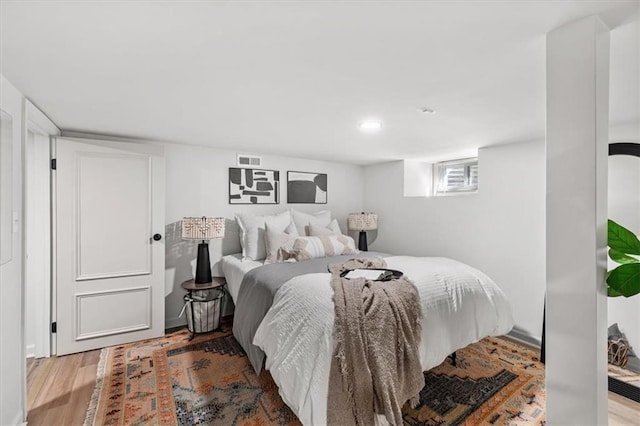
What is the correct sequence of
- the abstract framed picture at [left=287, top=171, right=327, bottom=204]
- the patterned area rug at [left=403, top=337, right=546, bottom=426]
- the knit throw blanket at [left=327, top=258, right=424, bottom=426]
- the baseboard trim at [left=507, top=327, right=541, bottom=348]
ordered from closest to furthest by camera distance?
the knit throw blanket at [left=327, top=258, right=424, bottom=426], the patterned area rug at [left=403, top=337, right=546, bottom=426], the baseboard trim at [left=507, top=327, right=541, bottom=348], the abstract framed picture at [left=287, top=171, right=327, bottom=204]

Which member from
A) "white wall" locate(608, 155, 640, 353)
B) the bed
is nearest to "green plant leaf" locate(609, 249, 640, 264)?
the bed

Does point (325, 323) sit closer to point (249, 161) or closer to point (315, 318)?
point (315, 318)

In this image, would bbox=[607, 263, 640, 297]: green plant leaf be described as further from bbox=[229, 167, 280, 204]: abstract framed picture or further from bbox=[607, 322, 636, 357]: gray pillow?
bbox=[229, 167, 280, 204]: abstract framed picture

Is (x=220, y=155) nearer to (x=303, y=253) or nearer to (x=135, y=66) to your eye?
(x=303, y=253)

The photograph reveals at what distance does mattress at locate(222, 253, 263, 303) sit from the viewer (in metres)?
3.04

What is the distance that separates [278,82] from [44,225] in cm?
265

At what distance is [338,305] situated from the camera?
182cm

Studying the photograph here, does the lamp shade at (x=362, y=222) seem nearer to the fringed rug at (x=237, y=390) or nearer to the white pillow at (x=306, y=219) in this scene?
the white pillow at (x=306, y=219)

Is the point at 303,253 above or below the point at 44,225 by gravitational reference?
below

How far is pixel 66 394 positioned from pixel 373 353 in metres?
2.29

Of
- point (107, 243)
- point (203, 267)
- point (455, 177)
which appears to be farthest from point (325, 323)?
point (455, 177)

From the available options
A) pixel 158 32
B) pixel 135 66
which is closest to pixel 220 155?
pixel 135 66

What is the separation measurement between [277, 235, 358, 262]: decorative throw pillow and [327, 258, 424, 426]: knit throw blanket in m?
1.21

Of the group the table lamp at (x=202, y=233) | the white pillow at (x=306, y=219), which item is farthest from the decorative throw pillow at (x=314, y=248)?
the table lamp at (x=202, y=233)
